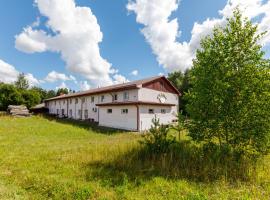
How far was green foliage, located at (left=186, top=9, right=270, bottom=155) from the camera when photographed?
6.76 meters

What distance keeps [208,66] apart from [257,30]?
217cm

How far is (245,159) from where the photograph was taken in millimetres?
6984

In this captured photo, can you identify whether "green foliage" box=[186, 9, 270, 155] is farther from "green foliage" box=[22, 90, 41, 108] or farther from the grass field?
"green foliage" box=[22, 90, 41, 108]

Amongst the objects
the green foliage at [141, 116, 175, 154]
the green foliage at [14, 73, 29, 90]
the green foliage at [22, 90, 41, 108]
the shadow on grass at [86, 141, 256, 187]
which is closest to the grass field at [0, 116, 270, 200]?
the shadow on grass at [86, 141, 256, 187]

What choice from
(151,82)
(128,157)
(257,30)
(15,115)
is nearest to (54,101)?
(15,115)

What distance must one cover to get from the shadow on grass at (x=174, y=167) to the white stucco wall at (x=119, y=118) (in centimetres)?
1220

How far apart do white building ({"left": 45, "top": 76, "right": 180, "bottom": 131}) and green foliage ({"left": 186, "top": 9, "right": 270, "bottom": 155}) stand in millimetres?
9485

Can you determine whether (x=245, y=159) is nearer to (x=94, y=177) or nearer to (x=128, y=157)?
(x=128, y=157)

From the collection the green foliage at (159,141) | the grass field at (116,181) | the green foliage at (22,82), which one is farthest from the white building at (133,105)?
the green foliage at (22,82)

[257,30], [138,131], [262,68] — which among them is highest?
[257,30]

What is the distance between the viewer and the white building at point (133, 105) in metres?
20.4

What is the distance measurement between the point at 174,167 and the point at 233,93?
351 centimetres

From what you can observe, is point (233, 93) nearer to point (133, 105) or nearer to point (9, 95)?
point (133, 105)

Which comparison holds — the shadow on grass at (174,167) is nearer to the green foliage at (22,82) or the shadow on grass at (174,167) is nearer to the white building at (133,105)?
the white building at (133,105)
